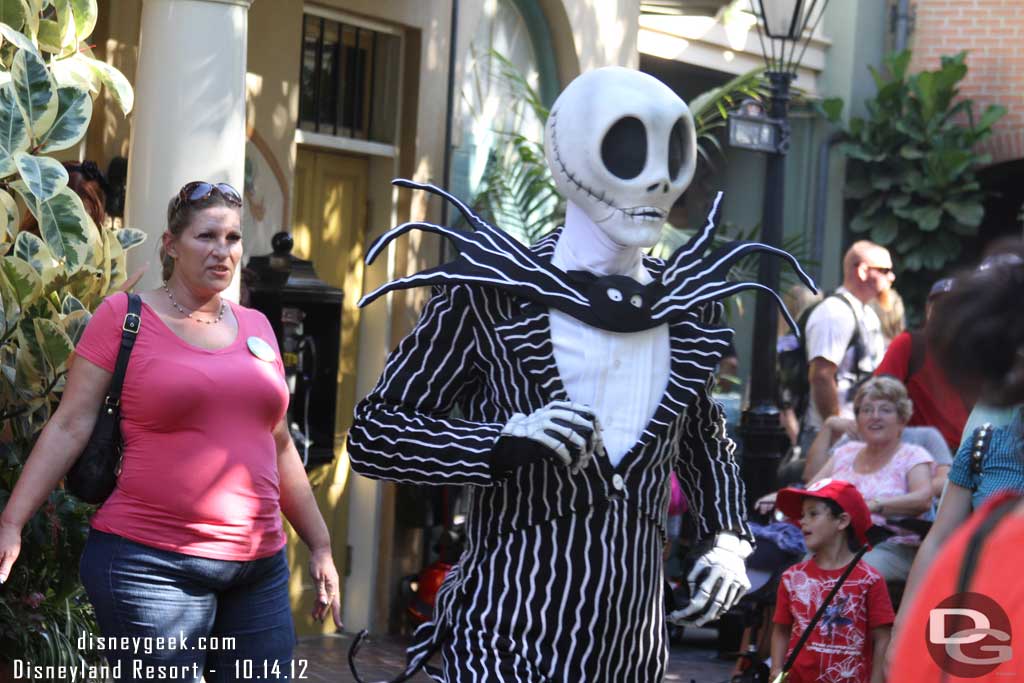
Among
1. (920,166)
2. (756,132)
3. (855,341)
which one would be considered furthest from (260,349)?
(920,166)

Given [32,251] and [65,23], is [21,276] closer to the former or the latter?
[32,251]

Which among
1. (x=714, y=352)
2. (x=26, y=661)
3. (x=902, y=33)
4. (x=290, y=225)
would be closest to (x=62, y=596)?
(x=26, y=661)

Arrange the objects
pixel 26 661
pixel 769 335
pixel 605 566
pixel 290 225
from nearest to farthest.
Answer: pixel 605 566, pixel 26 661, pixel 290 225, pixel 769 335

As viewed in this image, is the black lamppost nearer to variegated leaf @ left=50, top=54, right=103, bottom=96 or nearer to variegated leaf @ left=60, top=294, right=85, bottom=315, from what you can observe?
variegated leaf @ left=50, top=54, right=103, bottom=96

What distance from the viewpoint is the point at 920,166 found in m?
16.6

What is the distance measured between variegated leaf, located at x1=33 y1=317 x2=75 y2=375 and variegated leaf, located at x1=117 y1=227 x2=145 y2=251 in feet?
1.82

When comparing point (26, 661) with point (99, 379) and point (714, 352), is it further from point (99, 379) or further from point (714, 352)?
point (714, 352)

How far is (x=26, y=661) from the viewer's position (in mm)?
5074

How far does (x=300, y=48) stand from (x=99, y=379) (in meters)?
4.42

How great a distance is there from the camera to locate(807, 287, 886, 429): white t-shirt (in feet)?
29.4

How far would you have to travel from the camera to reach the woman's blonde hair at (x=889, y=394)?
296 inches

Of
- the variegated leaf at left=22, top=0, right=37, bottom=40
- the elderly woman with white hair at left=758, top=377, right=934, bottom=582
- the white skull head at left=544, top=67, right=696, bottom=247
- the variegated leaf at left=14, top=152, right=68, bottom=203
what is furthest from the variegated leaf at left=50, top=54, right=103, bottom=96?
the elderly woman with white hair at left=758, top=377, right=934, bottom=582

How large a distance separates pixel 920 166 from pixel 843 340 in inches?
318

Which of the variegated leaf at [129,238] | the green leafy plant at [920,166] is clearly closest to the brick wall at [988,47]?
the green leafy plant at [920,166]
